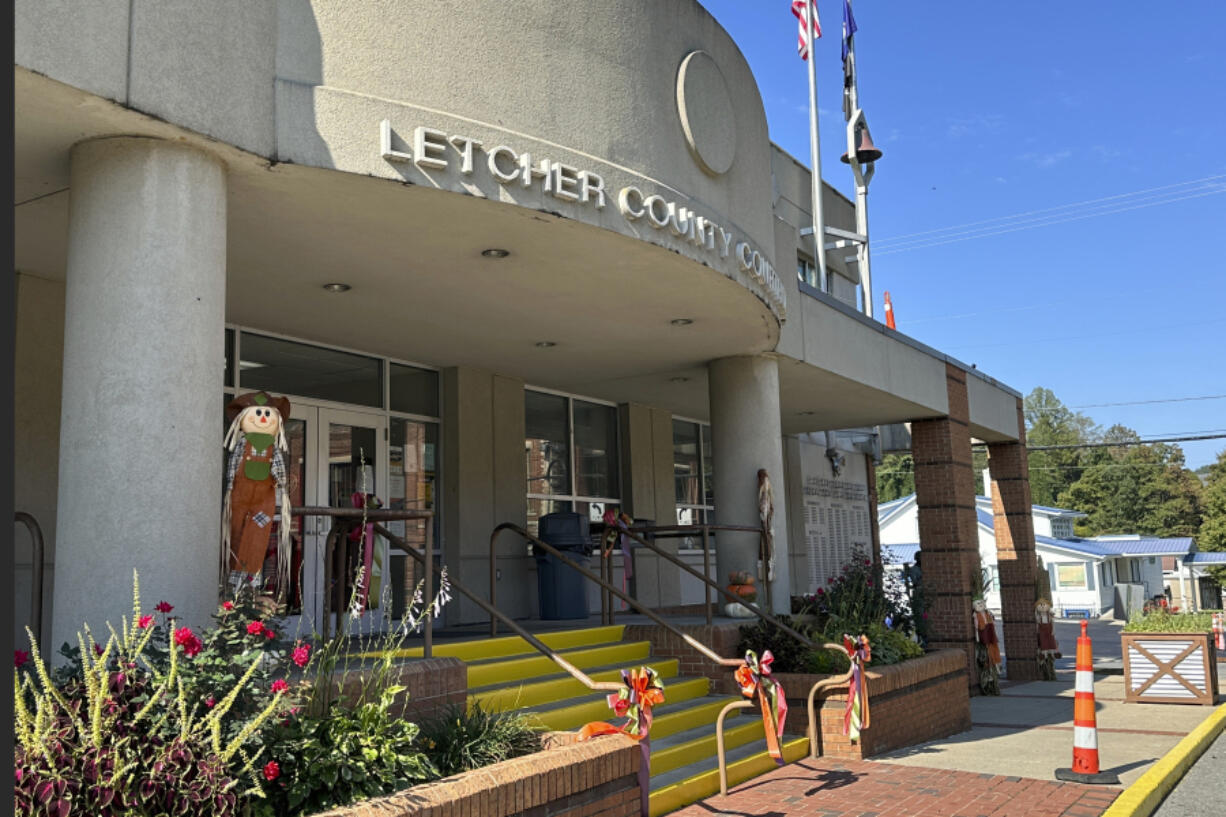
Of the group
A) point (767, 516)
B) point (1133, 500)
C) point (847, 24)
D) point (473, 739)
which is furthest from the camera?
point (1133, 500)

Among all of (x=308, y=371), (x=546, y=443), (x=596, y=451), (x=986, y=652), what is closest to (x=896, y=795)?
(x=308, y=371)

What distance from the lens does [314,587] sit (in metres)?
10.4

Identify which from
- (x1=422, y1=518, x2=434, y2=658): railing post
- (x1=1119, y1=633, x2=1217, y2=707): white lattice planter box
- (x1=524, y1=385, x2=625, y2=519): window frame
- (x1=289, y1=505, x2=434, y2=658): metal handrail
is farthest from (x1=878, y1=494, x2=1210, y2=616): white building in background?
(x1=289, y1=505, x2=434, y2=658): metal handrail

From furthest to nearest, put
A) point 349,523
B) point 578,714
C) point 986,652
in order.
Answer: point 986,652, point 578,714, point 349,523

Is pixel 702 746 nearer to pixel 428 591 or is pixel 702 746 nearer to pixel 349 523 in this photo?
pixel 428 591

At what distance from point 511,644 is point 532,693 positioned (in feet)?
3.11

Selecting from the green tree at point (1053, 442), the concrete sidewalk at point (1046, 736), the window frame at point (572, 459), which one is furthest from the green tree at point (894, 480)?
the window frame at point (572, 459)

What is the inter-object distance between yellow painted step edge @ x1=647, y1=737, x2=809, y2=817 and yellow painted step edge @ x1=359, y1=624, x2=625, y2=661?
6.00 ft

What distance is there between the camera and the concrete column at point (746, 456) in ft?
39.7

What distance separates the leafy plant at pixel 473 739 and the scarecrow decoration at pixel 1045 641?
542 inches

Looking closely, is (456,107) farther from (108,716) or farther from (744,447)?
(744,447)

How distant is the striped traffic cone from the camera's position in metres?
8.09

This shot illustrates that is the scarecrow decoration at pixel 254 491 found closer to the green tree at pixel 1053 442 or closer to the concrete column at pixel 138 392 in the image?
the concrete column at pixel 138 392

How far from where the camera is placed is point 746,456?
12258 mm
